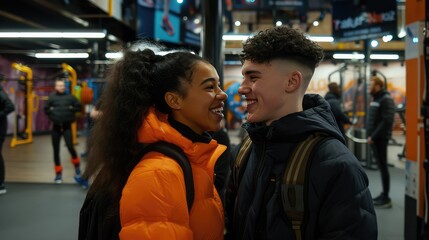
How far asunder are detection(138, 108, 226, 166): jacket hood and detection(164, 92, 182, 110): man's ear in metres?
0.06

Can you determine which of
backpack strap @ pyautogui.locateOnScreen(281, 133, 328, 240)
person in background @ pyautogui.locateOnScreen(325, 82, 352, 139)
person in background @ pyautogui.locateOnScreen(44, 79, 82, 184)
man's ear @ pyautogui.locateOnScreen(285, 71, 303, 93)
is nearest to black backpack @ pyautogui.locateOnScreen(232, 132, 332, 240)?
backpack strap @ pyautogui.locateOnScreen(281, 133, 328, 240)

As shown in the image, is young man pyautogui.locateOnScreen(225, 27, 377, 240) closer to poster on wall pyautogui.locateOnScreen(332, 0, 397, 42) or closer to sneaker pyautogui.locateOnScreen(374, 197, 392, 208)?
sneaker pyautogui.locateOnScreen(374, 197, 392, 208)

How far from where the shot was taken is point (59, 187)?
19.5 ft

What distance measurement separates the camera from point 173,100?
130cm

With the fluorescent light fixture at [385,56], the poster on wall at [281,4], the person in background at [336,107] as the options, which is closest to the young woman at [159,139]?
the person in background at [336,107]

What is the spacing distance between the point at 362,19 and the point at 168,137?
21.1 ft

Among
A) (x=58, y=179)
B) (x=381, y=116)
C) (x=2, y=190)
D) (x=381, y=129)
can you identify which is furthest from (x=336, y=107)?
(x=2, y=190)

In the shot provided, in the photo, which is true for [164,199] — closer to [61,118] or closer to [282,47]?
[282,47]

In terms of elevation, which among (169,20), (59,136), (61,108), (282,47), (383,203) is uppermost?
(169,20)

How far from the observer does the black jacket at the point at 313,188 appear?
3.28 feet

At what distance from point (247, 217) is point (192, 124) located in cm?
37

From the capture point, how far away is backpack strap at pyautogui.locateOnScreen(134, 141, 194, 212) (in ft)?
3.71

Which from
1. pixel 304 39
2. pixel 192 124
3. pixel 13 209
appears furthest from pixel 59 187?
pixel 304 39

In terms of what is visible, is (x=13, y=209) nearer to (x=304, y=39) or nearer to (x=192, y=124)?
(x=192, y=124)
